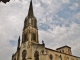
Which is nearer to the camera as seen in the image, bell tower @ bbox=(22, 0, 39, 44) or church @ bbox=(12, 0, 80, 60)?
church @ bbox=(12, 0, 80, 60)

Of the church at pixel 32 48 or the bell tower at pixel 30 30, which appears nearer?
the church at pixel 32 48

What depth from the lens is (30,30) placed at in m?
45.6

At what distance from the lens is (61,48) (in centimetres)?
5947

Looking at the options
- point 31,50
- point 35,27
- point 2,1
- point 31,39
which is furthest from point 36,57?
point 2,1

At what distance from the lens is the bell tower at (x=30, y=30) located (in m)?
44.3

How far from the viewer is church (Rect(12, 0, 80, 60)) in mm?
41031

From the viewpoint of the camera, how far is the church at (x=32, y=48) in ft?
135

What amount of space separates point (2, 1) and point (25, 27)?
42704mm

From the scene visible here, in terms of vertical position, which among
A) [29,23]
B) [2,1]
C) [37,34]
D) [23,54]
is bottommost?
[2,1]

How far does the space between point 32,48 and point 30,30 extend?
6499mm

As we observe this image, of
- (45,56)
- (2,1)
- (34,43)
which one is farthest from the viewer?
(34,43)

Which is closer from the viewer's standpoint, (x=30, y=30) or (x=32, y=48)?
(x=32, y=48)

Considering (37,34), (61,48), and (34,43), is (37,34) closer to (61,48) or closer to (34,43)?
(34,43)

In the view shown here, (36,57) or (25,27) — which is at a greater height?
(25,27)
